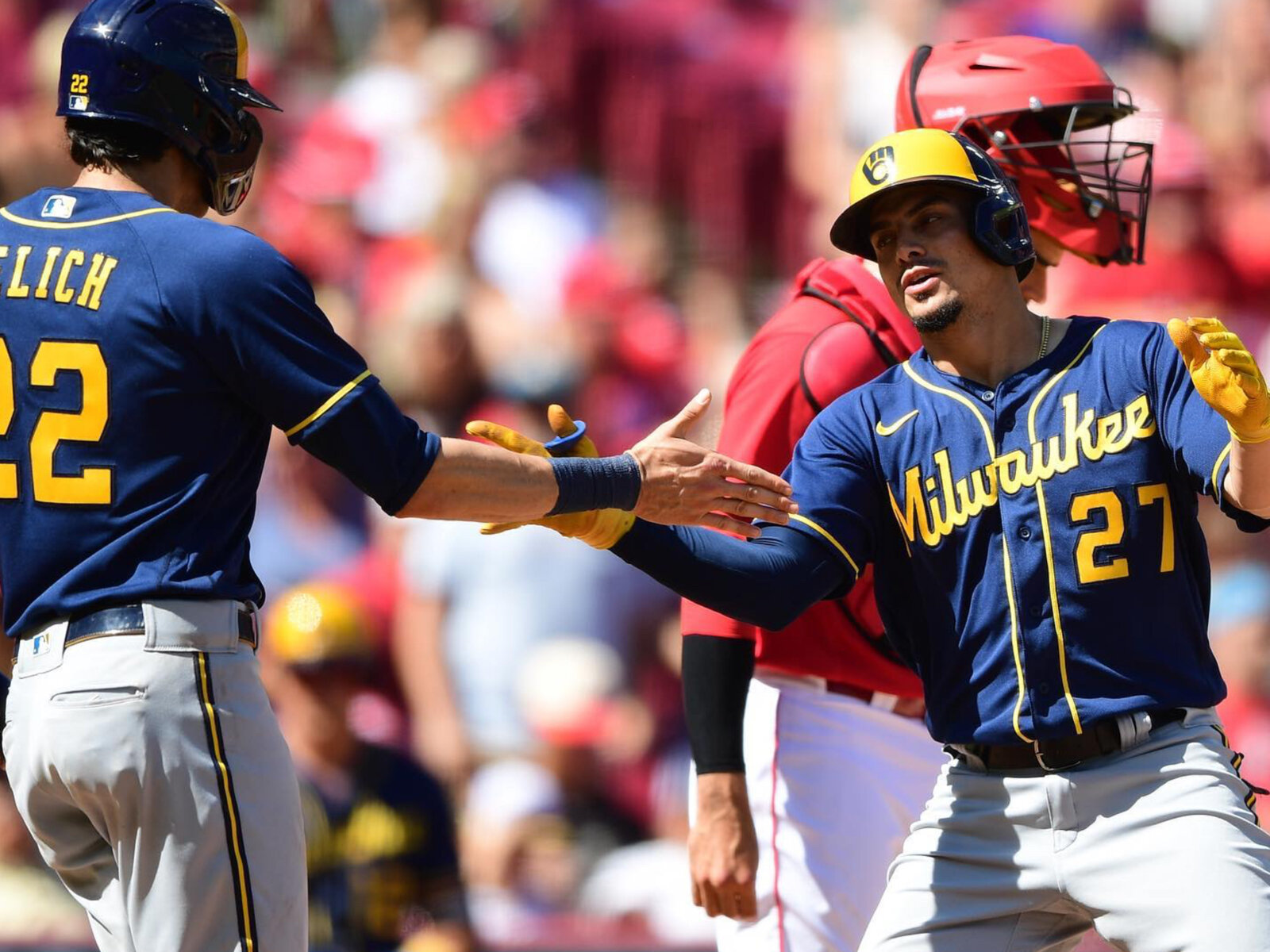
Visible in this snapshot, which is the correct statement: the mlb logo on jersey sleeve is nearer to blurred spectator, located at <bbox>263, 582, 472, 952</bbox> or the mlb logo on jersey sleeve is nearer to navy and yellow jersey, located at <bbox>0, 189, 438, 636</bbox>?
navy and yellow jersey, located at <bbox>0, 189, 438, 636</bbox>

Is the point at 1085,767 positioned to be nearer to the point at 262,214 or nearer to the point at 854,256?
the point at 854,256

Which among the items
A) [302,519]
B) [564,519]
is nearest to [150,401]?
[564,519]

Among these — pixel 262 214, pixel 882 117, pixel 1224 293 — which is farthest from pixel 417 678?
pixel 1224 293

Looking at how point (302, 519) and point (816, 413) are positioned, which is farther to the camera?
point (302, 519)

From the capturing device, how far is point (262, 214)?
322 inches

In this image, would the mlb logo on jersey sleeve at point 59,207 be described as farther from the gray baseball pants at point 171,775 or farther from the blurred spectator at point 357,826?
the blurred spectator at point 357,826

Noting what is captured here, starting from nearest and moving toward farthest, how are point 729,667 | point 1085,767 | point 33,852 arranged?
point 1085,767
point 729,667
point 33,852

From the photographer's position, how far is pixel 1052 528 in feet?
10.1

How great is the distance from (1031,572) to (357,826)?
268 centimetres

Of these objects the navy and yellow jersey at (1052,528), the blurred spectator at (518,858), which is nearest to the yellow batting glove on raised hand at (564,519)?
the navy and yellow jersey at (1052,528)

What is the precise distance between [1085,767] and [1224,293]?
4523mm

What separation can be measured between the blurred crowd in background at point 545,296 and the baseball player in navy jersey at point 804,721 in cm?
159

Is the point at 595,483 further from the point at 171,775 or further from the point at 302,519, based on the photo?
the point at 302,519

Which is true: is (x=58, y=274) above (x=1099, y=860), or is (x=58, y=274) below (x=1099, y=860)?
above
